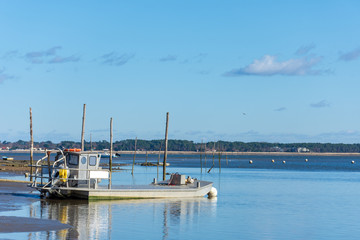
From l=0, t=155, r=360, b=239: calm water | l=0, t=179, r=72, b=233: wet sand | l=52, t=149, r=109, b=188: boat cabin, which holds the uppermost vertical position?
l=52, t=149, r=109, b=188: boat cabin

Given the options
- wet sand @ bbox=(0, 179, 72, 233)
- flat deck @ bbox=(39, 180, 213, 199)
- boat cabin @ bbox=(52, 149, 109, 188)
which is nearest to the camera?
wet sand @ bbox=(0, 179, 72, 233)

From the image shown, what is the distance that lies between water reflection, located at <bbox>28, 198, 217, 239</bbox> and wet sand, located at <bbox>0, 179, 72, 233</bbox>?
2.89 ft

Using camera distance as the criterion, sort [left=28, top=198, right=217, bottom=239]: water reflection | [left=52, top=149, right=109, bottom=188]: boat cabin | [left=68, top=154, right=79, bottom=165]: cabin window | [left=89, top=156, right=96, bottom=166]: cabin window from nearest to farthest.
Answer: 1. [left=28, top=198, right=217, bottom=239]: water reflection
2. [left=52, top=149, right=109, bottom=188]: boat cabin
3. [left=68, top=154, right=79, bottom=165]: cabin window
4. [left=89, top=156, right=96, bottom=166]: cabin window

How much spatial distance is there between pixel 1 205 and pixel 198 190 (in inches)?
596

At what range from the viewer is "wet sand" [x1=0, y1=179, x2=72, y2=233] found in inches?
1033

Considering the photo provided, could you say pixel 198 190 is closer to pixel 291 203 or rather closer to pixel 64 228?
pixel 291 203

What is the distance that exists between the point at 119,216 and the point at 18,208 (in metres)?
5.67

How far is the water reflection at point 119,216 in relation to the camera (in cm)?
2725

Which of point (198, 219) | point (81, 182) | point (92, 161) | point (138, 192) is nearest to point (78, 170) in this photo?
point (81, 182)

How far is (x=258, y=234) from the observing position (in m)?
29.7

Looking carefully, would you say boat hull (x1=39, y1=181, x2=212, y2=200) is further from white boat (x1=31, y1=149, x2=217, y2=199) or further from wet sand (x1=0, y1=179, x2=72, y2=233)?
wet sand (x1=0, y1=179, x2=72, y2=233)

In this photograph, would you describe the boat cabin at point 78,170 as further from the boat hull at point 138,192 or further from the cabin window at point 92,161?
the boat hull at point 138,192

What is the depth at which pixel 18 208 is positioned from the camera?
110 feet

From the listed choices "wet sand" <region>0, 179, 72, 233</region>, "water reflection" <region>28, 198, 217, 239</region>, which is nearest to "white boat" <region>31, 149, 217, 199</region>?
"water reflection" <region>28, 198, 217, 239</region>
